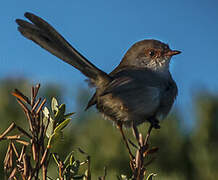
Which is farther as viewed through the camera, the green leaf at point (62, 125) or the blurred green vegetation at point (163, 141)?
the blurred green vegetation at point (163, 141)

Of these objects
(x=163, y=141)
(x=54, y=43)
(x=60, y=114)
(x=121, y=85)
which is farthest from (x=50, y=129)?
(x=163, y=141)

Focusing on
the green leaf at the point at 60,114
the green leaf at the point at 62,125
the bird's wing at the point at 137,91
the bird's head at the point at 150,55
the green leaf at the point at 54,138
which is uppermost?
the bird's head at the point at 150,55

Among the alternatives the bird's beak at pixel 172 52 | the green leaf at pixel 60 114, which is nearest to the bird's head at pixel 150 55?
the bird's beak at pixel 172 52

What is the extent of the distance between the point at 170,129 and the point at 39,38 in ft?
12.9

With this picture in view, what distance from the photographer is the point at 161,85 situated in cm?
254

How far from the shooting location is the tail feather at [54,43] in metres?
1.90

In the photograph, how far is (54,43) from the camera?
214 cm

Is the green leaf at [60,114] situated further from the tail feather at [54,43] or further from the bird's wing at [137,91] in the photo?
the bird's wing at [137,91]

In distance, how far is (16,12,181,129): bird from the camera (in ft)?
6.64

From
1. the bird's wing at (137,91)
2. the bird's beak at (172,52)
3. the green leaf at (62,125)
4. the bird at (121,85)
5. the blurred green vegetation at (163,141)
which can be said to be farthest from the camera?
the blurred green vegetation at (163,141)

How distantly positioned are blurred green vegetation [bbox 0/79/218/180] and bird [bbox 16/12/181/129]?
228 cm

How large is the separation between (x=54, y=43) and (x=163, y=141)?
146 inches

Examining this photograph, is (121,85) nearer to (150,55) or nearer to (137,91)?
(137,91)

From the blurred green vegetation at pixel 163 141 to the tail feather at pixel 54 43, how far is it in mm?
2378
